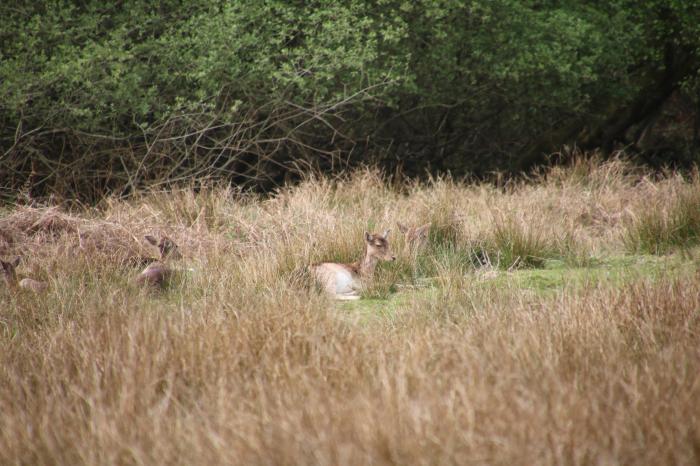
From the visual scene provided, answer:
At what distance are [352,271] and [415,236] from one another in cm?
132

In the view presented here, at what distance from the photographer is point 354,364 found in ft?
13.4

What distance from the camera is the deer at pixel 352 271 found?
688cm

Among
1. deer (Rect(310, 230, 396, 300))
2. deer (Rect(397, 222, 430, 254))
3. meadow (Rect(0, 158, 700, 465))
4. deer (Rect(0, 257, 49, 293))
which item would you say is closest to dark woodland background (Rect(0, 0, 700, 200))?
deer (Rect(397, 222, 430, 254))

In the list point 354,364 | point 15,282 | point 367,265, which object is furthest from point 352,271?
point 354,364

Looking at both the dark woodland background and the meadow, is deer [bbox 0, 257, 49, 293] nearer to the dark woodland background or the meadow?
the meadow

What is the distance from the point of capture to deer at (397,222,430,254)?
8164 millimetres

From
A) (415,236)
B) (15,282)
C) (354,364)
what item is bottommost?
(15,282)

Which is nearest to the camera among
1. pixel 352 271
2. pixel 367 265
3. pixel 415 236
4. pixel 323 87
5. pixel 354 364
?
pixel 354 364

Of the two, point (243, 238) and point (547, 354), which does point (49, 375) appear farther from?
point (243, 238)

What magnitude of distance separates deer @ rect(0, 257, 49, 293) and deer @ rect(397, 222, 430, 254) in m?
3.20

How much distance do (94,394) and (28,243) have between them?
539 cm

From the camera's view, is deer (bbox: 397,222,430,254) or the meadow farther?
deer (bbox: 397,222,430,254)

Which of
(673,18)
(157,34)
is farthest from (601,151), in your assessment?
(157,34)

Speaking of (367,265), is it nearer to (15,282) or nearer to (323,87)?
(15,282)
